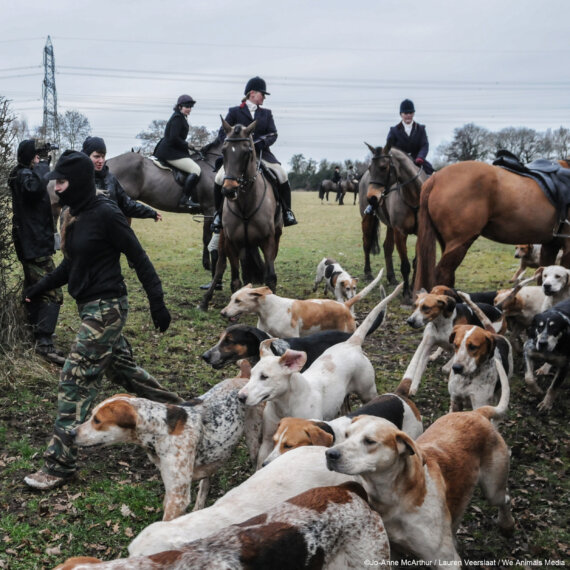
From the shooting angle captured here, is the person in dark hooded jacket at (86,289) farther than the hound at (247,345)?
No

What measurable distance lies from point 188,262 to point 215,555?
12767mm

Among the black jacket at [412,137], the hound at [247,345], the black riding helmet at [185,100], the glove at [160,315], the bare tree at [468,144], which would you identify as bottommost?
the hound at [247,345]

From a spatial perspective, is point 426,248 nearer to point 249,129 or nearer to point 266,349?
point 249,129

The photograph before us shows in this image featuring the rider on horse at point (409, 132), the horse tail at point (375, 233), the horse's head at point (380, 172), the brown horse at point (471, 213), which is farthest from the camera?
the horse tail at point (375, 233)

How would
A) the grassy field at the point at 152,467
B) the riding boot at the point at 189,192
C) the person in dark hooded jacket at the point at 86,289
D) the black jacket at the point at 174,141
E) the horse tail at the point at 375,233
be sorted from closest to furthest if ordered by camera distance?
the grassy field at the point at 152,467 → the person in dark hooded jacket at the point at 86,289 → the black jacket at the point at 174,141 → the riding boot at the point at 189,192 → the horse tail at the point at 375,233

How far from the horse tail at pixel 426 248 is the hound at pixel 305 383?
2.71 metres

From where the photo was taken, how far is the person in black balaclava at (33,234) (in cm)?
693

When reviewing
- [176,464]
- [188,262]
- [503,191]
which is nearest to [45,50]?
[188,262]

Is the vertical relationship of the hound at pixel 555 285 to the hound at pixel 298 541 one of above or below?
above

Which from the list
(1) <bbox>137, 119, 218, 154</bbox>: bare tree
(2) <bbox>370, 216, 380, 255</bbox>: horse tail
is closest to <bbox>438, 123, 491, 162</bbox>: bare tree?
(1) <bbox>137, 119, 218, 154</bbox>: bare tree

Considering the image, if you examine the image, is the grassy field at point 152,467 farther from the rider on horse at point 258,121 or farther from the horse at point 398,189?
the rider on horse at point 258,121

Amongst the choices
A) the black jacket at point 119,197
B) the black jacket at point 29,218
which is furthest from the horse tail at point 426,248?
the black jacket at point 29,218

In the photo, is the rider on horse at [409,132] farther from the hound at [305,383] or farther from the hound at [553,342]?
the hound at [305,383]

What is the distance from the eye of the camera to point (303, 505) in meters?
2.88
